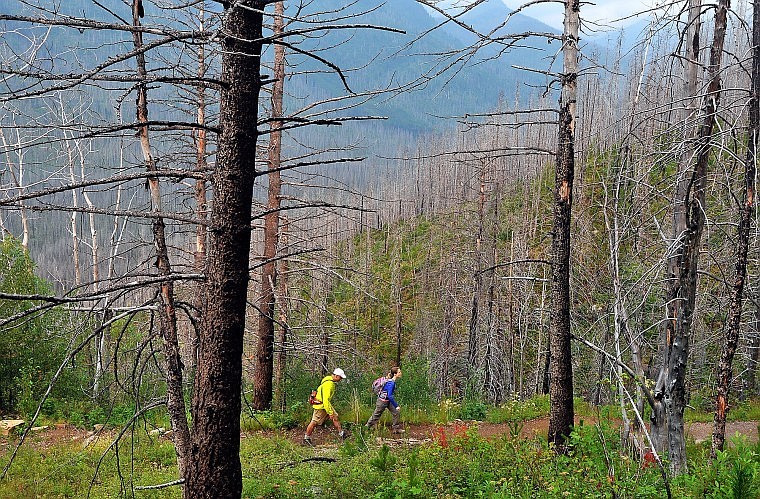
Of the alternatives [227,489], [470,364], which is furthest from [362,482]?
[470,364]

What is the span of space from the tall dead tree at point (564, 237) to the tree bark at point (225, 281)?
4.80 m

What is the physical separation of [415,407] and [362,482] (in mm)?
7082

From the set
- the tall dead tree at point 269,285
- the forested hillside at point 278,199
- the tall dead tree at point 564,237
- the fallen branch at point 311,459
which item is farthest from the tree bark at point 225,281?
the tall dead tree at point 269,285

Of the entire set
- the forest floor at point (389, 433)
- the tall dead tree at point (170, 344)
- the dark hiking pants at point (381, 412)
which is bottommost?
the forest floor at point (389, 433)

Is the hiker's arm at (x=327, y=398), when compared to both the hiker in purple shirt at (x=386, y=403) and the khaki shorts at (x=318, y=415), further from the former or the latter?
the hiker in purple shirt at (x=386, y=403)

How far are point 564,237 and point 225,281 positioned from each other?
5067mm

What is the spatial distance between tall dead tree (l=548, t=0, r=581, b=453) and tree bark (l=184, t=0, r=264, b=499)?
15.7ft

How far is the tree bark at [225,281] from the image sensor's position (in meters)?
3.09

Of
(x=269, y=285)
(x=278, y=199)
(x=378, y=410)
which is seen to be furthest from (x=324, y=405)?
(x=278, y=199)

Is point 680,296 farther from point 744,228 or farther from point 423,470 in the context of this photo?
point 423,470

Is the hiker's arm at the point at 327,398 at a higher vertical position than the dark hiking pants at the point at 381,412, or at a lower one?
higher

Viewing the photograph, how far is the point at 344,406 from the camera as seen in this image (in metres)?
12.9

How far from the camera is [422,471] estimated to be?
20.2ft

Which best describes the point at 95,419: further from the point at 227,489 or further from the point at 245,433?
the point at 227,489
